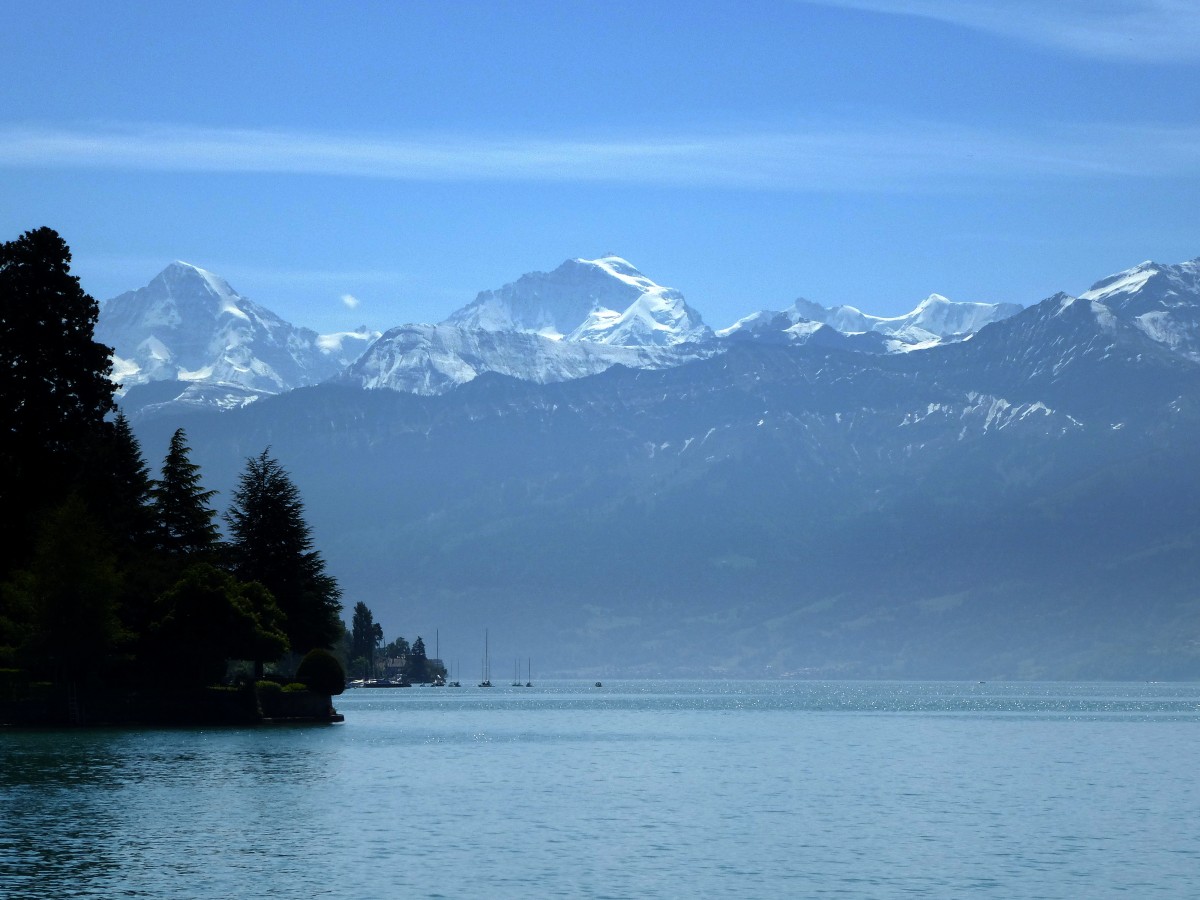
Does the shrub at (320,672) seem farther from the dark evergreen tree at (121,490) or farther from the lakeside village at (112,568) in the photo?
the dark evergreen tree at (121,490)

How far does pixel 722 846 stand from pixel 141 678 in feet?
217

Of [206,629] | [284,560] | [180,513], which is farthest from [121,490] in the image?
[206,629]

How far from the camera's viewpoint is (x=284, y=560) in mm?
140750

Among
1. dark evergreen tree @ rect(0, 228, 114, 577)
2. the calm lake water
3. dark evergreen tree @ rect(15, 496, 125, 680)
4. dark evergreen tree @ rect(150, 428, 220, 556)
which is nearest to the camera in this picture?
the calm lake water

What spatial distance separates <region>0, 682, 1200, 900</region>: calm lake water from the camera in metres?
48.9

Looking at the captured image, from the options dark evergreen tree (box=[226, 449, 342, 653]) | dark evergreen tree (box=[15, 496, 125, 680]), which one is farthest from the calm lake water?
dark evergreen tree (box=[226, 449, 342, 653])

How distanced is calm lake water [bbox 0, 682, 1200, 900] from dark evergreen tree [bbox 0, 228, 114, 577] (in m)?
20.1

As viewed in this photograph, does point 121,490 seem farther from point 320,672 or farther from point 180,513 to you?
point 320,672

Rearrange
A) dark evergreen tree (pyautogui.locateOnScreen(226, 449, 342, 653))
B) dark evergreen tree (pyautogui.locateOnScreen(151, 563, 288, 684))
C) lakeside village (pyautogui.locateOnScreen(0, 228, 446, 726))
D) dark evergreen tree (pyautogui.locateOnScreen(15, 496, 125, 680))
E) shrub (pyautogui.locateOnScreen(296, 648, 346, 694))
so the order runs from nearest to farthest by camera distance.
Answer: dark evergreen tree (pyautogui.locateOnScreen(15, 496, 125, 680)) → lakeside village (pyautogui.locateOnScreen(0, 228, 446, 726)) → dark evergreen tree (pyautogui.locateOnScreen(151, 563, 288, 684)) → shrub (pyautogui.locateOnScreen(296, 648, 346, 694)) → dark evergreen tree (pyautogui.locateOnScreen(226, 449, 342, 653))

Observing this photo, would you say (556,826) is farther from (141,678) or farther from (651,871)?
(141,678)

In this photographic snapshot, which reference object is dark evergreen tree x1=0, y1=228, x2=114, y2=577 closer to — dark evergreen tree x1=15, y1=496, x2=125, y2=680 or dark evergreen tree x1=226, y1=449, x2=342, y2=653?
dark evergreen tree x1=15, y1=496, x2=125, y2=680

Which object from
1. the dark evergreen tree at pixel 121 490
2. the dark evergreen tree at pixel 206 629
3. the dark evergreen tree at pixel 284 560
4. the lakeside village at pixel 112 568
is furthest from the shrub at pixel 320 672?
the dark evergreen tree at pixel 121 490

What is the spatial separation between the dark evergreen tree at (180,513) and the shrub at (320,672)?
1159cm

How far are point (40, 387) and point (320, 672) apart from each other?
2861 cm
